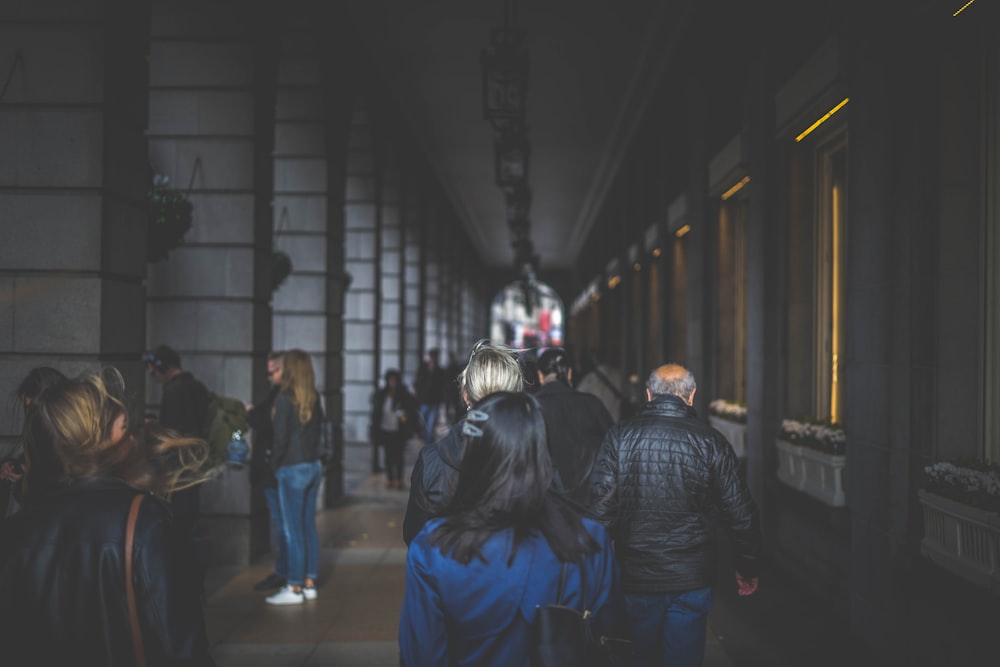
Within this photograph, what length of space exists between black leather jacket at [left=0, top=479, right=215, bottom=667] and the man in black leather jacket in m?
1.98

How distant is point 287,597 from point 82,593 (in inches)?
192

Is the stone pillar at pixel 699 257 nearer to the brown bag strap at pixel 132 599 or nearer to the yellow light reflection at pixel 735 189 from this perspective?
the yellow light reflection at pixel 735 189

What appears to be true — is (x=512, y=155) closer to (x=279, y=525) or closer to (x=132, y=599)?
(x=279, y=525)

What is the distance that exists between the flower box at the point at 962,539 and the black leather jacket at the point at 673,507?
112cm

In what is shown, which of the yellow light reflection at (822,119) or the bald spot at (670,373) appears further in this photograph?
the yellow light reflection at (822,119)

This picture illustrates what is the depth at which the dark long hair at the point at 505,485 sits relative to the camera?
2154 mm

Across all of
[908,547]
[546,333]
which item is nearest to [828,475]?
[908,547]

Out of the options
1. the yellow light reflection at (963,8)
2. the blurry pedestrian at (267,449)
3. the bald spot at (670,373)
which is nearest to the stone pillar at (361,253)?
the blurry pedestrian at (267,449)

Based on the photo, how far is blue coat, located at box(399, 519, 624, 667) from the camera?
2123 mm

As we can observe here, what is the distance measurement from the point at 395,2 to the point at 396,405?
5.36 m

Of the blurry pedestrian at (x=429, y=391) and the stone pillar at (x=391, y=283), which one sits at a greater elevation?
the stone pillar at (x=391, y=283)

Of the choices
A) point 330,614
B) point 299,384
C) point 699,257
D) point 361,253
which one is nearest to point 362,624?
point 330,614

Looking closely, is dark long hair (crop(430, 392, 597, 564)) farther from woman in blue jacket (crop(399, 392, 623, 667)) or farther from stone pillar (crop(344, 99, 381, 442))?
stone pillar (crop(344, 99, 381, 442))

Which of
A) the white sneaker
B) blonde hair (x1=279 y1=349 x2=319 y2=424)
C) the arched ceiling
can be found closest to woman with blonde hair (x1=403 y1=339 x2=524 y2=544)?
blonde hair (x1=279 y1=349 x2=319 y2=424)
